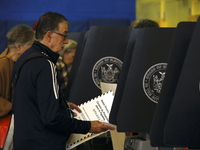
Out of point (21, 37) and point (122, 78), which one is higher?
point (21, 37)

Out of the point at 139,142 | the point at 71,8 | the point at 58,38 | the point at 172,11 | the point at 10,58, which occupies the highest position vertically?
the point at 71,8

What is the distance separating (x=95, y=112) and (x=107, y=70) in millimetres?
861

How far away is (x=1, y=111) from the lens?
3.31 metres

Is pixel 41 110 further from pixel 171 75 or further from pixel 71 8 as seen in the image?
pixel 71 8

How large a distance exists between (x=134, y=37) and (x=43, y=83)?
1.86ft

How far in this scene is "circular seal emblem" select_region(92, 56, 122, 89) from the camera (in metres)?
3.78

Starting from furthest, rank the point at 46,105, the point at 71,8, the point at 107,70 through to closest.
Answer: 1. the point at 71,8
2. the point at 107,70
3. the point at 46,105

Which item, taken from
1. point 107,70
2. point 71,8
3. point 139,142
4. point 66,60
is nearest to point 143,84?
point 139,142

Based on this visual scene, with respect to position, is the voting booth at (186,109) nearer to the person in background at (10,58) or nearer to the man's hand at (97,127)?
the man's hand at (97,127)

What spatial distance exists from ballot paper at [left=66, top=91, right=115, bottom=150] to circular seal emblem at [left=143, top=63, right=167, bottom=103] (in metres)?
0.30

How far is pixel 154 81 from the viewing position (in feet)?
8.80

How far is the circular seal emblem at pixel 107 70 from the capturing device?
3783mm

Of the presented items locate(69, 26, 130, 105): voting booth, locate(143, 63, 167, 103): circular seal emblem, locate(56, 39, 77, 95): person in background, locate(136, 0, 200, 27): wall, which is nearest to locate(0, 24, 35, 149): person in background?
locate(69, 26, 130, 105): voting booth

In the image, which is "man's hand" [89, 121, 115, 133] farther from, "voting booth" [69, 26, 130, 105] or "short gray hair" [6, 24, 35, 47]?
"short gray hair" [6, 24, 35, 47]
